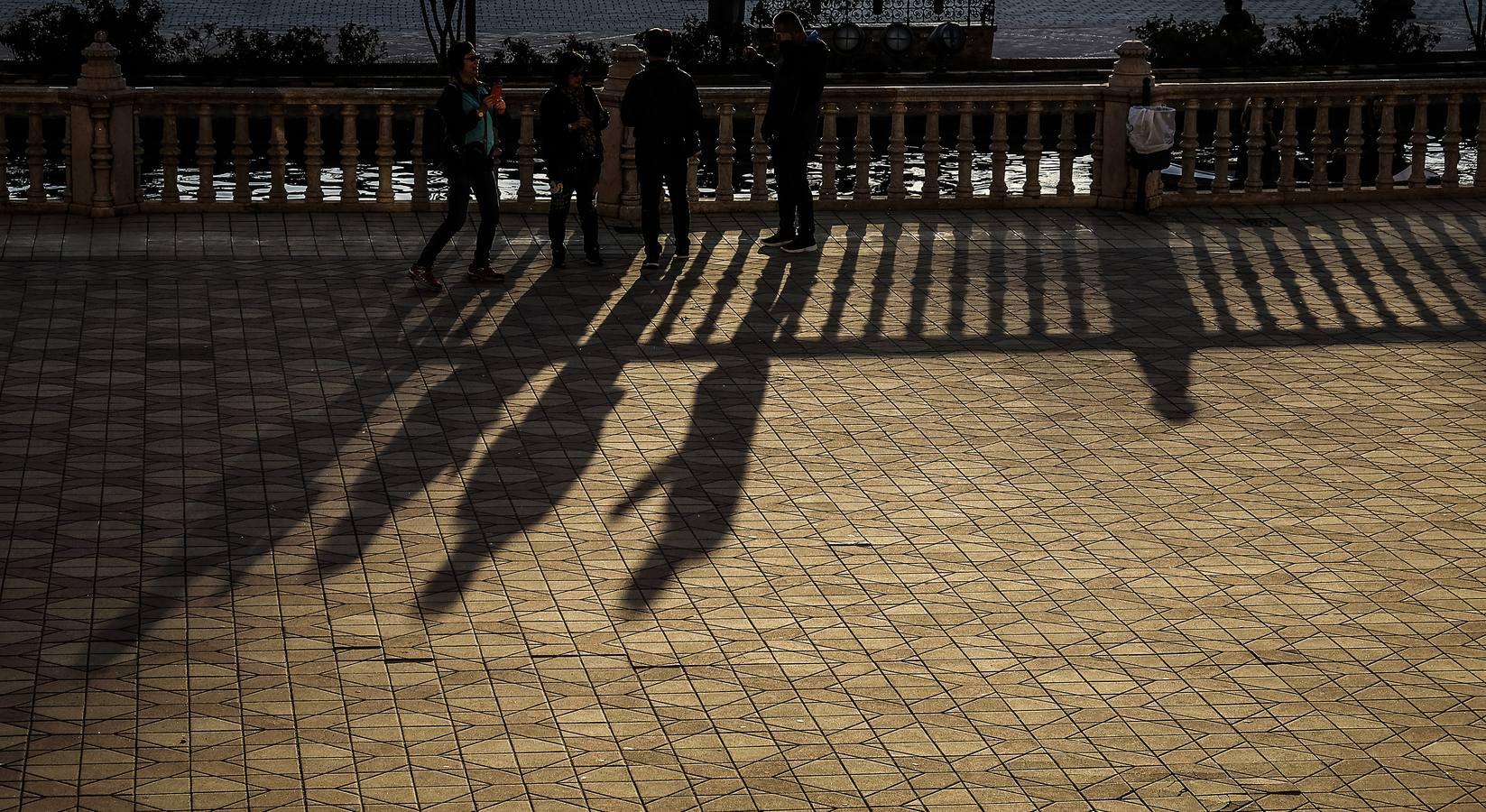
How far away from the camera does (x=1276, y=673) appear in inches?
Answer: 290

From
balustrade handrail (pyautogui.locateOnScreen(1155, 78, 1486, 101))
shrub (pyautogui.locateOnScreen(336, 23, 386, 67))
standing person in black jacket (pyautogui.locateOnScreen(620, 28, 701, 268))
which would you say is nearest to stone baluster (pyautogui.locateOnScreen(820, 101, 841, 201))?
standing person in black jacket (pyautogui.locateOnScreen(620, 28, 701, 268))

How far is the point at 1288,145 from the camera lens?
16953 millimetres

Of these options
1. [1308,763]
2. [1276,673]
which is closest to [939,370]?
[1276,673]

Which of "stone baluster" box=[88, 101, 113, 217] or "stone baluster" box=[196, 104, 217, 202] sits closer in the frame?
"stone baluster" box=[88, 101, 113, 217]

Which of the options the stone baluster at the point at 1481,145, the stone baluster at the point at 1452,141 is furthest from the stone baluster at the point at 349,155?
the stone baluster at the point at 1481,145

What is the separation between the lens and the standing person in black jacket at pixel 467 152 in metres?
13.8

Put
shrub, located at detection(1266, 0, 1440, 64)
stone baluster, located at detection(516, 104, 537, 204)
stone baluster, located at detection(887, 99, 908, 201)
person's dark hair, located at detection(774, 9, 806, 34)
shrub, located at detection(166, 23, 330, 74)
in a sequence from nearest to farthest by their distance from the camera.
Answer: person's dark hair, located at detection(774, 9, 806, 34), stone baluster, located at detection(516, 104, 537, 204), stone baluster, located at detection(887, 99, 908, 201), shrub, located at detection(166, 23, 330, 74), shrub, located at detection(1266, 0, 1440, 64)

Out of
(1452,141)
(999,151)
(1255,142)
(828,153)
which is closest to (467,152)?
(828,153)

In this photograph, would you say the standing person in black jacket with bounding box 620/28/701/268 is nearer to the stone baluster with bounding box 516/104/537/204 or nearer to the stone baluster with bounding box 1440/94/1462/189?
the stone baluster with bounding box 516/104/537/204

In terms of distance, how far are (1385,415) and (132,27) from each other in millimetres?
25392

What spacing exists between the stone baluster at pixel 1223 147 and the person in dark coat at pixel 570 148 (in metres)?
5.37

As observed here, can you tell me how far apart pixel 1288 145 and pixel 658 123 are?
5.57 m

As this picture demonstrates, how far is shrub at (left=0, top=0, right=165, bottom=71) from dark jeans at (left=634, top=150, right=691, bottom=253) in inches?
718

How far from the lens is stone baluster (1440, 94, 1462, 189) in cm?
1712
